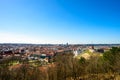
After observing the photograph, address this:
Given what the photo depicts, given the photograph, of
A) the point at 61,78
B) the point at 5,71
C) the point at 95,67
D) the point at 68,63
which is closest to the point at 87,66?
the point at 95,67

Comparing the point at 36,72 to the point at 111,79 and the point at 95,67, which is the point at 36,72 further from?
the point at 111,79

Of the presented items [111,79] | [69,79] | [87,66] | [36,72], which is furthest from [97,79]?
[36,72]

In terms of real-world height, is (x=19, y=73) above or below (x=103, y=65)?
below

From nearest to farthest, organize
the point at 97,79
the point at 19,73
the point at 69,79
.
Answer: the point at 97,79, the point at 69,79, the point at 19,73

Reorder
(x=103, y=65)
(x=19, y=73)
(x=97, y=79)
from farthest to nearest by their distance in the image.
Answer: (x=19, y=73) < (x=103, y=65) < (x=97, y=79)

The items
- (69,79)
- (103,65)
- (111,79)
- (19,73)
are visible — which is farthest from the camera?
(19,73)

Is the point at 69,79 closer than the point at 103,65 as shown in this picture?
Yes

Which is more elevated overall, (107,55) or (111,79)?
(107,55)

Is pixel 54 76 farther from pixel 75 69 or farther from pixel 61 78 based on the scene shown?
pixel 75 69

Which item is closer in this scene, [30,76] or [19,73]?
[30,76]
